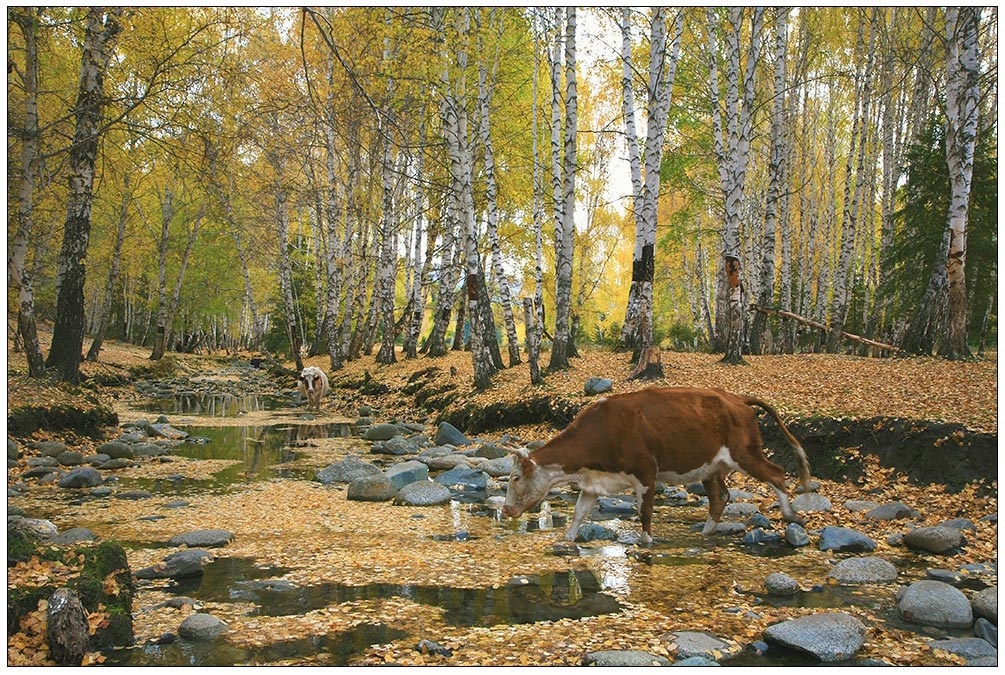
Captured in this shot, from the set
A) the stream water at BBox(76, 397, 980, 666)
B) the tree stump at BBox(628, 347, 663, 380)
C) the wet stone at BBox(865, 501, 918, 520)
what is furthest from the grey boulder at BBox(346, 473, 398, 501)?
the tree stump at BBox(628, 347, 663, 380)

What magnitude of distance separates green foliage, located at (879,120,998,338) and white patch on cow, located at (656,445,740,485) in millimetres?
14235

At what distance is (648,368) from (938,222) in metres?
11.3

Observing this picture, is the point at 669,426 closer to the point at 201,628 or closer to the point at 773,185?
the point at 201,628

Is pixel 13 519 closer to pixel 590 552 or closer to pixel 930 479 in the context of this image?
pixel 590 552

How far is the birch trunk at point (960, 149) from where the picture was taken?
1395 cm

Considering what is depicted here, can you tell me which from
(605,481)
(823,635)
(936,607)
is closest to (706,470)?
(605,481)

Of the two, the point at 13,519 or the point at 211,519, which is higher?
the point at 13,519

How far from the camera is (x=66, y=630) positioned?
452 centimetres

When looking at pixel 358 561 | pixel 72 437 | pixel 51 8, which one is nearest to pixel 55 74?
pixel 51 8

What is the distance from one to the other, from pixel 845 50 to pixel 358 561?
31.2 metres

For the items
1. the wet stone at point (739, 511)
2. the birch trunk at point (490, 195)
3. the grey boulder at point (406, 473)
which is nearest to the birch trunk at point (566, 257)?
the birch trunk at point (490, 195)

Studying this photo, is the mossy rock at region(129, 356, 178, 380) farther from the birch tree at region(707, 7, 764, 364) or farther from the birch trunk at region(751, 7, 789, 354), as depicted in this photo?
the birch trunk at region(751, 7, 789, 354)

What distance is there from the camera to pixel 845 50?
2909 centimetres

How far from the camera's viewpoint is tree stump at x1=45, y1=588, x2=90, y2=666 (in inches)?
176
